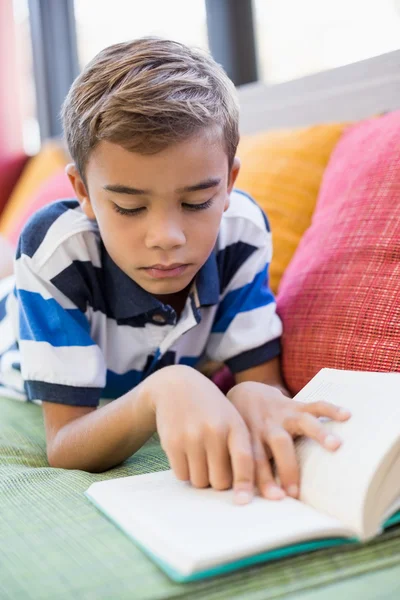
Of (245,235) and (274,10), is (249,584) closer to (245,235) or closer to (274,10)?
(245,235)

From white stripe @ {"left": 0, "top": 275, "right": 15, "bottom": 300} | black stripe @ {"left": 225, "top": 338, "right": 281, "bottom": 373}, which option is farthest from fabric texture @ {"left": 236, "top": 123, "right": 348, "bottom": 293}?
white stripe @ {"left": 0, "top": 275, "right": 15, "bottom": 300}

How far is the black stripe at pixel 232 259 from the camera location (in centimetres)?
104

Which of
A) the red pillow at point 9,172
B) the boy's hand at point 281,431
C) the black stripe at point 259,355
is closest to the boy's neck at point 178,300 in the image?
the black stripe at point 259,355

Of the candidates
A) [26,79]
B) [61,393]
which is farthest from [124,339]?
[26,79]

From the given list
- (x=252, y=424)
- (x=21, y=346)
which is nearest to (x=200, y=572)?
(x=252, y=424)

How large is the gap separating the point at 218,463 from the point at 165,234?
27 centimetres

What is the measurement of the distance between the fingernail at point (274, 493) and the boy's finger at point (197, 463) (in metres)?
0.06

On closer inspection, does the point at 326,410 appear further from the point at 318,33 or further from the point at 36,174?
the point at 36,174

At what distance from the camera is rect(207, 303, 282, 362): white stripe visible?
3.22ft

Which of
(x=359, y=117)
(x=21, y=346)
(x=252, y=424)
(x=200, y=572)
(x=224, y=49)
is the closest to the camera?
(x=200, y=572)

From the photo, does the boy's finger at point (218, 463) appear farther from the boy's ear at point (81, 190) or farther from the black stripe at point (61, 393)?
the boy's ear at point (81, 190)

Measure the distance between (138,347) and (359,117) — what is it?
0.78 m

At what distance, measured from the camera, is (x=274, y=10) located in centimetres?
214

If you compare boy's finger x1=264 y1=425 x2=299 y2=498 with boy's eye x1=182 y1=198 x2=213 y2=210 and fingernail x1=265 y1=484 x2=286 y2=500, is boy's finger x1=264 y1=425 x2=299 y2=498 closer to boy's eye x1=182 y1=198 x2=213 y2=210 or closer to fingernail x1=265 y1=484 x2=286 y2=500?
fingernail x1=265 y1=484 x2=286 y2=500
